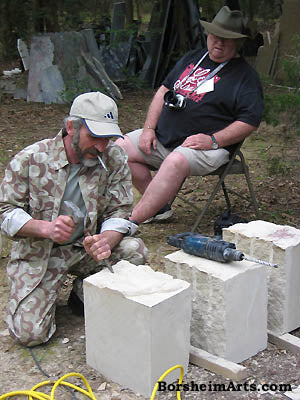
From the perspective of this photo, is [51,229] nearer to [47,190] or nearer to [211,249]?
[47,190]

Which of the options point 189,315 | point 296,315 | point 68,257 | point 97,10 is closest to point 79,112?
point 68,257

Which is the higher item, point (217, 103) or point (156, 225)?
point (217, 103)

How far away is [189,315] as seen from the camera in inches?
99.7

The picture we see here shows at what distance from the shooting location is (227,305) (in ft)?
8.42

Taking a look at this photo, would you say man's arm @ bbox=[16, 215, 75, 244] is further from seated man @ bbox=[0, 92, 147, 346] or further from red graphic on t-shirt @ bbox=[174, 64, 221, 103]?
red graphic on t-shirt @ bbox=[174, 64, 221, 103]

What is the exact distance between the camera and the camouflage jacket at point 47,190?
8.98 ft

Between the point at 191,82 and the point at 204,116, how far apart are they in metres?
0.30

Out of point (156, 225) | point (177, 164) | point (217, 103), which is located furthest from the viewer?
point (156, 225)

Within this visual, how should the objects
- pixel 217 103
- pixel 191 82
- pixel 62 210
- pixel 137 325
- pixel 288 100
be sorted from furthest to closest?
pixel 288 100
pixel 191 82
pixel 217 103
pixel 62 210
pixel 137 325

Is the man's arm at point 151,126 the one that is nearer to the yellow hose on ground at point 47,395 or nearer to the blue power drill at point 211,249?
the blue power drill at point 211,249

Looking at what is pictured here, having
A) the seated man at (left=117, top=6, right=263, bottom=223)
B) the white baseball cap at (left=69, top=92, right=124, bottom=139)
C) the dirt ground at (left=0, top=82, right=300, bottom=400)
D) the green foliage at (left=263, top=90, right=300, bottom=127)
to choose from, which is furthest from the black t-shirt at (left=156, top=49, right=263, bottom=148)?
the white baseball cap at (left=69, top=92, right=124, bottom=139)

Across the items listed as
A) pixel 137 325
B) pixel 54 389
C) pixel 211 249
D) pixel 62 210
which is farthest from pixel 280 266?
pixel 54 389

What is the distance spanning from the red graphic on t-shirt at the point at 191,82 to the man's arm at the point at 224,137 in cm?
28

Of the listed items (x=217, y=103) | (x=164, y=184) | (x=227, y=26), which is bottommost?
(x=164, y=184)
